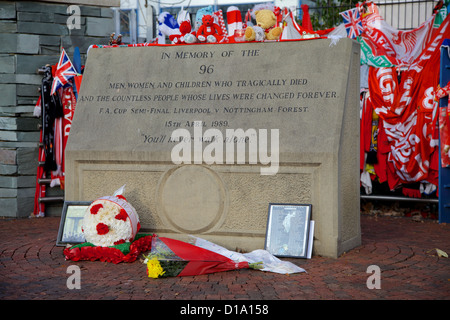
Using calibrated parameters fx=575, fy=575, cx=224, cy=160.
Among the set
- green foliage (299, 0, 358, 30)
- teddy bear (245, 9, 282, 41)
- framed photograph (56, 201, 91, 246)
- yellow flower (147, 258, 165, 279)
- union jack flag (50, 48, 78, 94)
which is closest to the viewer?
yellow flower (147, 258, 165, 279)

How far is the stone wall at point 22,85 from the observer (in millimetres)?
8742

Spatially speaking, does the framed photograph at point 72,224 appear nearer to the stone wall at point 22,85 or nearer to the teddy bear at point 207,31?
the teddy bear at point 207,31

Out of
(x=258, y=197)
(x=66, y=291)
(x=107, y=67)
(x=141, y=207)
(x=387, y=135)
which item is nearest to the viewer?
(x=66, y=291)

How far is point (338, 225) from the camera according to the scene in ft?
18.2

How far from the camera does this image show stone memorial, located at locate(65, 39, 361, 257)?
5.69 m

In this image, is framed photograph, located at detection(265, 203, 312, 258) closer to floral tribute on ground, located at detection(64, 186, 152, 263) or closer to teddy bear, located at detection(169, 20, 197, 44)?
floral tribute on ground, located at detection(64, 186, 152, 263)

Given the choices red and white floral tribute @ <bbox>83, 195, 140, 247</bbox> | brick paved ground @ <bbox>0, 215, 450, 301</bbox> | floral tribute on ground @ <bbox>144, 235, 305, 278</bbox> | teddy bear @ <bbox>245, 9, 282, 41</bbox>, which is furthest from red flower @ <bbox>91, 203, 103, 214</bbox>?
teddy bear @ <bbox>245, 9, 282, 41</bbox>

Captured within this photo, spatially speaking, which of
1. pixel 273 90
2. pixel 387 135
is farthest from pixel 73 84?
pixel 387 135

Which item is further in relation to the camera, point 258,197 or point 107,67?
point 107,67

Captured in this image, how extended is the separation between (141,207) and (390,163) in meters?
4.28

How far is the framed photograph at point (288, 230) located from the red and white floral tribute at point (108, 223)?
1.37 meters

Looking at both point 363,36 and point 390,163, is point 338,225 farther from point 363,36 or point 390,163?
point 363,36

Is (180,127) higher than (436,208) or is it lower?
higher

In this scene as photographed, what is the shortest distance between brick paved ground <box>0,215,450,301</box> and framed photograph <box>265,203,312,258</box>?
158mm
